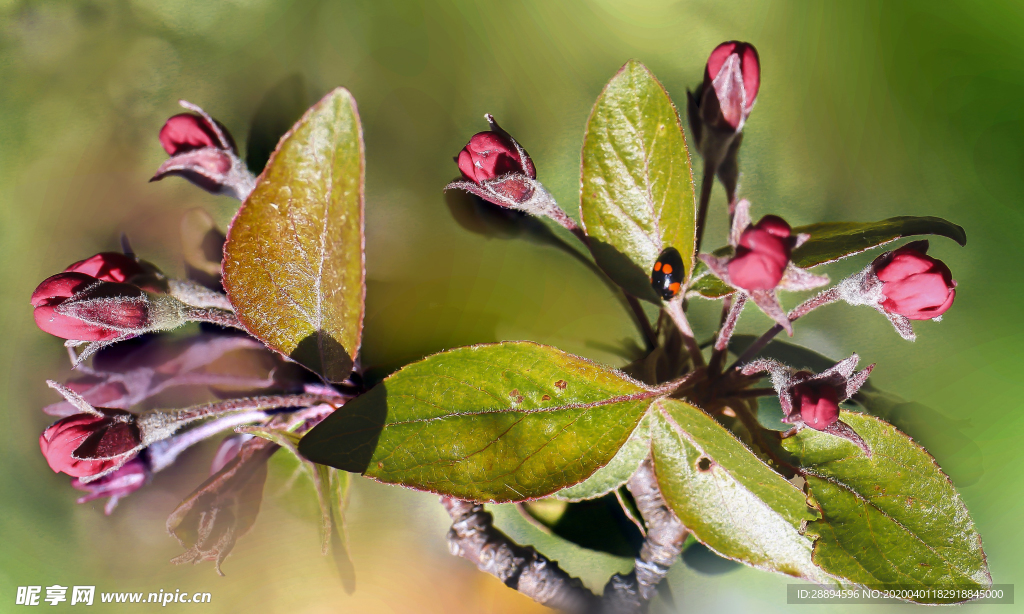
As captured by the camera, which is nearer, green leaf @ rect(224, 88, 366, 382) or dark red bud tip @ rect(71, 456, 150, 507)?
green leaf @ rect(224, 88, 366, 382)

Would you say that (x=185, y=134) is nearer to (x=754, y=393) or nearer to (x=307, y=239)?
(x=307, y=239)

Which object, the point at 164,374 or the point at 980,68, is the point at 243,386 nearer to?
the point at 164,374

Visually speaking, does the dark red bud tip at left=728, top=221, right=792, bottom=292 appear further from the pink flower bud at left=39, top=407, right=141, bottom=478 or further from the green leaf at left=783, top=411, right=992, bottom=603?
the pink flower bud at left=39, top=407, right=141, bottom=478

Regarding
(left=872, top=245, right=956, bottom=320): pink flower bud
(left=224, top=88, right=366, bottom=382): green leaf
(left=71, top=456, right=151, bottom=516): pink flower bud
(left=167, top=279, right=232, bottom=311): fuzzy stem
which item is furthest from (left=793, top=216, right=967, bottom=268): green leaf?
(left=71, top=456, right=151, bottom=516): pink flower bud

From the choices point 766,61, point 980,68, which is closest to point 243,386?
point 766,61

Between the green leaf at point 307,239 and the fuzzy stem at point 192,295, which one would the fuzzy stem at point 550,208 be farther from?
the fuzzy stem at point 192,295

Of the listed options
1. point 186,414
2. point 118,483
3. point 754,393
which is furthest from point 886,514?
point 118,483

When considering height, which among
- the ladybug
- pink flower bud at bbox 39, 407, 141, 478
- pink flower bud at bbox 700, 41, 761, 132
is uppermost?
pink flower bud at bbox 700, 41, 761, 132

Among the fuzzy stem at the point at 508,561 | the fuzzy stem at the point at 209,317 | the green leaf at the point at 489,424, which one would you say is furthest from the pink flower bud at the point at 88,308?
the fuzzy stem at the point at 508,561
